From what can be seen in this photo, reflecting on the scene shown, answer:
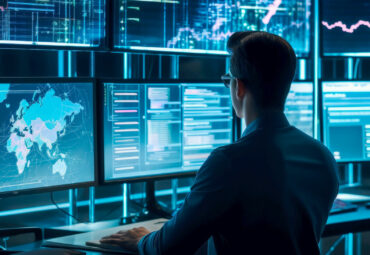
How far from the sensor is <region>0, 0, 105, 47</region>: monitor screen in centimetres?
161

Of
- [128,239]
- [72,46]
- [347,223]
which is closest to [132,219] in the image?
[128,239]

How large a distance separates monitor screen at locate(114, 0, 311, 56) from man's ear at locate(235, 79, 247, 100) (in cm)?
81

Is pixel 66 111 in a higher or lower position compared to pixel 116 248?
higher

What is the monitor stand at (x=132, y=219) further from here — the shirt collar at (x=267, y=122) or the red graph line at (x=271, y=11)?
the red graph line at (x=271, y=11)

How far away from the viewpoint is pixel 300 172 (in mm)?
1077

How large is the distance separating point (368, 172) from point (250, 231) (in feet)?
5.20

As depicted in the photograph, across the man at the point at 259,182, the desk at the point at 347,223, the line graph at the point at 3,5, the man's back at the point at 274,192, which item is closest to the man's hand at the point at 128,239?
the man at the point at 259,182

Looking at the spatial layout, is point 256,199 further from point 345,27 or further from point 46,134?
point 345,27

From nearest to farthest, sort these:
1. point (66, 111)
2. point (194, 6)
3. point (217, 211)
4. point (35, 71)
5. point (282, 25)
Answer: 1. point (217, 211)
2. point (66, 111)
3. point (35, 71)
4. point (194, 6)
5. point (282, 25)

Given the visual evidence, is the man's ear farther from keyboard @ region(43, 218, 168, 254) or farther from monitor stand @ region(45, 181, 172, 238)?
monitor stand @ region(45, 181, 172, 238)

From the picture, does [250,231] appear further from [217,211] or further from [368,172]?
[368,172]

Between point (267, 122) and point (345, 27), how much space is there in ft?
4.39

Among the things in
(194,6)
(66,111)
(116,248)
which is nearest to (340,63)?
(194,6)

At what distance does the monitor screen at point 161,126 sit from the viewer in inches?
69.7
